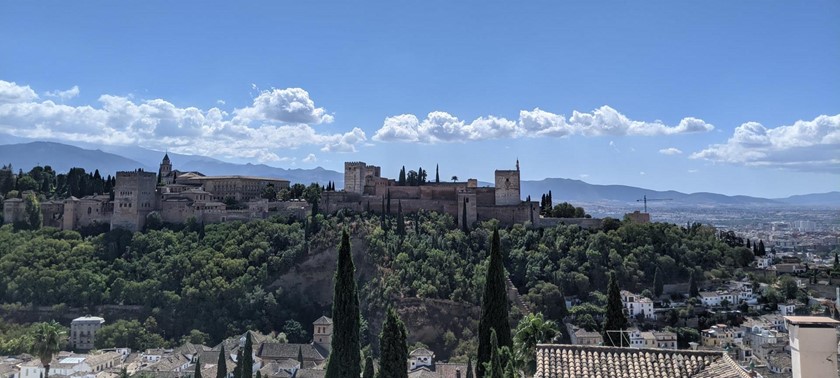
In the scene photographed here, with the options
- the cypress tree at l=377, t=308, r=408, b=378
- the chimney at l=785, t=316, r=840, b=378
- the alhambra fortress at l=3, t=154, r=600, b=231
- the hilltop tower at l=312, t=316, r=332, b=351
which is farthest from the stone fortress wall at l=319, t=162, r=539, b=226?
the chimney at l=785, t=316, r=840, b=378

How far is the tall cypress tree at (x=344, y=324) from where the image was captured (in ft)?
68.6

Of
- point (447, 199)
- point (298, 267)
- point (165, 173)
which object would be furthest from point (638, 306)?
point (165, 173)

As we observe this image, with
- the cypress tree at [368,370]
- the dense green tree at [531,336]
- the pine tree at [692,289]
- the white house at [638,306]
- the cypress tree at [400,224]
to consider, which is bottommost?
the white house at [638,306]

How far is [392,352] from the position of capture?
21.2 metres

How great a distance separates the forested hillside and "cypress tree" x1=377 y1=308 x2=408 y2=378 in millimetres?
23746

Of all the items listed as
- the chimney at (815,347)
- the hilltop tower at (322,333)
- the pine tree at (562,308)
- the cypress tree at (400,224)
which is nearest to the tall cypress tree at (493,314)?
the chimney at (815,347)

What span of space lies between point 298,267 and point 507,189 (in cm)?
2097

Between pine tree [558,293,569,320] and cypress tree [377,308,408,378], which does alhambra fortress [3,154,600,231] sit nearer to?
pine tree [558,293,569,320]

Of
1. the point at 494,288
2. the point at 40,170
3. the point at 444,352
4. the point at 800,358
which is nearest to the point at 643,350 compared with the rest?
the point at 800,358

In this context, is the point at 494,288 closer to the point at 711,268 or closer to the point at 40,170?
the point at 711,268

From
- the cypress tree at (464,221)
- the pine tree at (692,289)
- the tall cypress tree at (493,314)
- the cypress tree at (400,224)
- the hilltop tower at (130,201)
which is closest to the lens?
the tall cypress tree at (493,314)

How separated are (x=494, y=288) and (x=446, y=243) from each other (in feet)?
113

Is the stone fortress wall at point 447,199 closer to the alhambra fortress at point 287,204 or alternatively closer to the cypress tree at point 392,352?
the alhambra fortress at point 287,204

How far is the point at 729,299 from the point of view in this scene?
5378 cm
